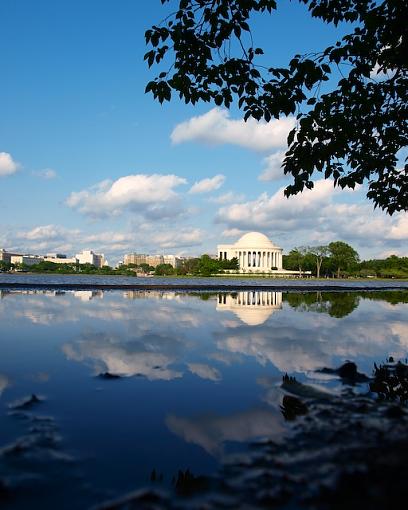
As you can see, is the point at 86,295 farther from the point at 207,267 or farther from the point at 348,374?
the point at 207,267

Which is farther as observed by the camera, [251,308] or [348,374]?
[251,308]

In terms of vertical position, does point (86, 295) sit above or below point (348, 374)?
below

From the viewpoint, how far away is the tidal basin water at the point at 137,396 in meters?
4.67

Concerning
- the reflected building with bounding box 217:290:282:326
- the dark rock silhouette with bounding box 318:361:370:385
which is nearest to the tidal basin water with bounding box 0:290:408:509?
the dark rock silhouette with bounding box 318:361:370:385

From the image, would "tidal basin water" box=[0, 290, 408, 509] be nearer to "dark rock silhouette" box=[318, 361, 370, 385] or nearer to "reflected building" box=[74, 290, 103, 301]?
"dark rock silhouette" box=[318, 361, 370, 385]

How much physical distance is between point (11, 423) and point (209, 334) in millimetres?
9464

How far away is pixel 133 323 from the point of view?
695 inches

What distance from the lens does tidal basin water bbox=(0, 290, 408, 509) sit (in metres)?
4.67

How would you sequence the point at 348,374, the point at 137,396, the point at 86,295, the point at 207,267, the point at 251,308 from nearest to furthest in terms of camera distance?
1. the point at 137,396
2. the point at 348,374
3. the point at 251,308
4. the point at 86,295
5. the point at 207,267

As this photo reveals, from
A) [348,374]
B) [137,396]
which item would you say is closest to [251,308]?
[348,374]

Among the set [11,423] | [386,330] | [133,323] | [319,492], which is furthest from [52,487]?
[386,330]

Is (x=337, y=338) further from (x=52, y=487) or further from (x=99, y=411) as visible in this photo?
(x=52, y=487)

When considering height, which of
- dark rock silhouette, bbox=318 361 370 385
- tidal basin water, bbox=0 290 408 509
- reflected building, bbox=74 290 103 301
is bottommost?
reflected building, bbox=74 290 103 301

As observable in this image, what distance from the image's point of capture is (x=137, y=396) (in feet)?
24.7
